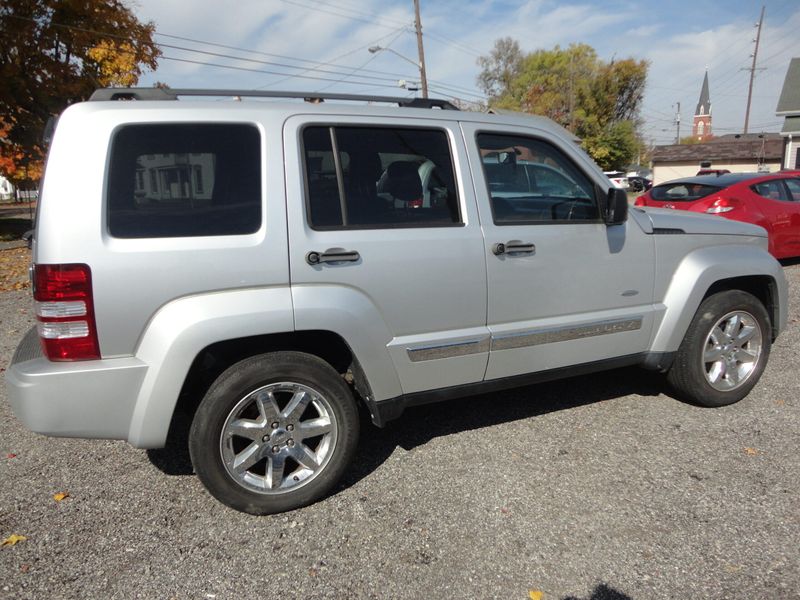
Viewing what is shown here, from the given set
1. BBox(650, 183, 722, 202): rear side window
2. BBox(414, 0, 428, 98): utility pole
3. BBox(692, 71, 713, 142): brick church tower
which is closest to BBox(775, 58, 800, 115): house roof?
BBox(414, 0, 428, 98): utility pole

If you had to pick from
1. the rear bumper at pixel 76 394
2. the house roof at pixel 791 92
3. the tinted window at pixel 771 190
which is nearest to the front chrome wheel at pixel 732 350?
the rear bumper at pixel 76 394

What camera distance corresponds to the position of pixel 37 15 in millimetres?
17125

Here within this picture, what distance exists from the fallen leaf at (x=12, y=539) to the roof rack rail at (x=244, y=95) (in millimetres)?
2076

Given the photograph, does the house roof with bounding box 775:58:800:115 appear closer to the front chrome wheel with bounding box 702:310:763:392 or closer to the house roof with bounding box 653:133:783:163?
the house roof with bounding box 653:133:783:163

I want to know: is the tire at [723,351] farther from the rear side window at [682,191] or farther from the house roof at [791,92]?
the house roof at [791,92]

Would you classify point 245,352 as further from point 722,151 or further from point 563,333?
point 722,151

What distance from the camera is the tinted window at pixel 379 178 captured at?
2895 mm

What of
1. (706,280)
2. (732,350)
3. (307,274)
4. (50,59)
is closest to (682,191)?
(732,350)

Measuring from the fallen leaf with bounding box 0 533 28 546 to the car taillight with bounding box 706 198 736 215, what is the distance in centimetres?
913

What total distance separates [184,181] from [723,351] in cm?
360

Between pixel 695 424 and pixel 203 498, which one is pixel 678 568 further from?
pixel 203 498

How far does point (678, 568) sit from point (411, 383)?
1.46 meters

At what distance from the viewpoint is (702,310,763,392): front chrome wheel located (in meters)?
4.04

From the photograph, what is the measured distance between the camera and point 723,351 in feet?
13.4
